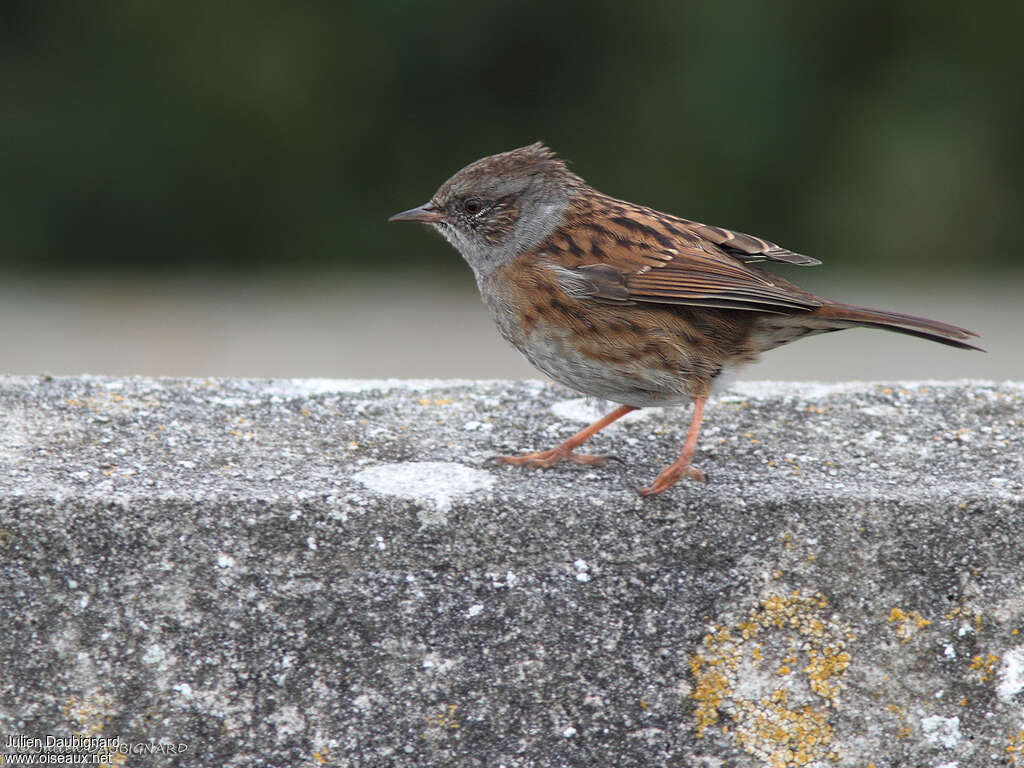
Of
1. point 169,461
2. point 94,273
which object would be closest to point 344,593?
point 169,461

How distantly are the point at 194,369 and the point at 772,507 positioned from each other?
552cm

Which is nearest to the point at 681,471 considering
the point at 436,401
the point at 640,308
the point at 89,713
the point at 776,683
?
the point at 776,683

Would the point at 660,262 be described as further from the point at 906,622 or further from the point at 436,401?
the point at 906,622

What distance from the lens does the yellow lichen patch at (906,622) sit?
2.15 m

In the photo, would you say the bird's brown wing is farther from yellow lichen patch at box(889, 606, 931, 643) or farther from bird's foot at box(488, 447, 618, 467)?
yellow lichen patch at box(889, 606, 931, 643)

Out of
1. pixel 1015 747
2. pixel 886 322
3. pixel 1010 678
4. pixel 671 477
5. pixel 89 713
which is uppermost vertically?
pixel 886 322

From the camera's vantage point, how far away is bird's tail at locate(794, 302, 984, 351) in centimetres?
270

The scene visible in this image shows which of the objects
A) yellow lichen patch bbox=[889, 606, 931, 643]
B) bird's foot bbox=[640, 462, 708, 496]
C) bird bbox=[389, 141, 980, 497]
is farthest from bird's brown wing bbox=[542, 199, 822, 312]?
yellow lichen patch bbox=[889, 606, 931, 643]

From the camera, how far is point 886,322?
109 inches

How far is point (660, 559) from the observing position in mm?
2229

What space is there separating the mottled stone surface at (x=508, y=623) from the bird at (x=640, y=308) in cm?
39

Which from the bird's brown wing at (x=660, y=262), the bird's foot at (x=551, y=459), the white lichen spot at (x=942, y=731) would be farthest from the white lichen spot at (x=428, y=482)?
the white lichen spot at (x=942, y=731)

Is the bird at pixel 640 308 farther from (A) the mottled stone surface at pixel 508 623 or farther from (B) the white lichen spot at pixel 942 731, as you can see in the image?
(B) the white lichen spot at pixel 942 731

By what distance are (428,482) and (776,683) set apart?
0.74 m
